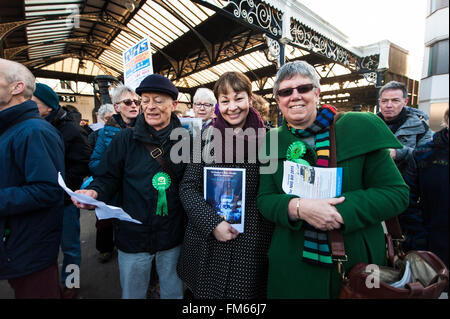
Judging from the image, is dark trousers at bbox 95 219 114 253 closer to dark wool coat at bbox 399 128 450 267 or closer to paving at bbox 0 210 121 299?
paving at bbox 0 210 121 299

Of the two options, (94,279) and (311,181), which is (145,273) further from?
(94,279)

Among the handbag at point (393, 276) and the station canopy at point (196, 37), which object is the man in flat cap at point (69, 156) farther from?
the handbag at point (393, 276)

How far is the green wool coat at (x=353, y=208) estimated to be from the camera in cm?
99

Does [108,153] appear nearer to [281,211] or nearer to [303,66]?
[281,211]

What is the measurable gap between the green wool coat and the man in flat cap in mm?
1842

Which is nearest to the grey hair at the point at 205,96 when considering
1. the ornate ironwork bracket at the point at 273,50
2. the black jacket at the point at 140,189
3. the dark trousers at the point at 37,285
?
the black jacket at the point at 140,189

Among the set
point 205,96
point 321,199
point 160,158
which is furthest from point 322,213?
point 205,96

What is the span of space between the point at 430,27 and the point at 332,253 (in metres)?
0.98

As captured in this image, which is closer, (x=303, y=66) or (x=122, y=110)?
(x=303, y=66)

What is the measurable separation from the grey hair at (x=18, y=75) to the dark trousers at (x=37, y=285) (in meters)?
1.14

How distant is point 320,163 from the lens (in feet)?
3.59

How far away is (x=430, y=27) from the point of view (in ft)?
2.52
